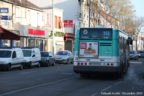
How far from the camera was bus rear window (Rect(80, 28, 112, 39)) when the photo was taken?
1880cm

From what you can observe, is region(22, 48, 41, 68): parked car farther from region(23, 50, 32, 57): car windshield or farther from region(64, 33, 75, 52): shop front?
region(64, 33, 75, 52): shop front

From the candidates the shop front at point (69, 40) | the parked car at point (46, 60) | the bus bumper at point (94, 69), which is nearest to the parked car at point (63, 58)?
the parked car at point (46, 60)

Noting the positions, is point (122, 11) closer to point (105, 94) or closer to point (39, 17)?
point (39, 17)

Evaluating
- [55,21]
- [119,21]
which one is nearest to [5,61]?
[55,21]

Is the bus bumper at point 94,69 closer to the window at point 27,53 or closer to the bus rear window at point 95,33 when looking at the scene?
the bus rear window at point 95,33

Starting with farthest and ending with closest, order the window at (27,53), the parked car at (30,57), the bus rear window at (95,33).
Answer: the window at (27,53), the parked car at (30,57), the bus rear window at (95,33)

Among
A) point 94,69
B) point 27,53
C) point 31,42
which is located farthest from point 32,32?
point 94,69

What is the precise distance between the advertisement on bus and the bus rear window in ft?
1.37

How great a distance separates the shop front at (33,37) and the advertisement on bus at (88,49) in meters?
23.5

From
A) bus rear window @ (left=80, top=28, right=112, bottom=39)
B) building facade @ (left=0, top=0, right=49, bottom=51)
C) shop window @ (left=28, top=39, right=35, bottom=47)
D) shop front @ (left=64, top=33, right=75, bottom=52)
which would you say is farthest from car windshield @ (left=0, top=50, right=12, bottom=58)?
shop front @ (left=64, top=33, right=75, bottom=52)

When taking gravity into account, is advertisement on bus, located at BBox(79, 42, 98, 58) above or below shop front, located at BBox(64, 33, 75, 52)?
below

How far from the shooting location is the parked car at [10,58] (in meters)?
26.1

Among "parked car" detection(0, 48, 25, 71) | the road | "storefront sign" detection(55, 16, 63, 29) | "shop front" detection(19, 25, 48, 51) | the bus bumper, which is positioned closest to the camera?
the road

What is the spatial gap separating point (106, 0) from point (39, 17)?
26263 millimetres
